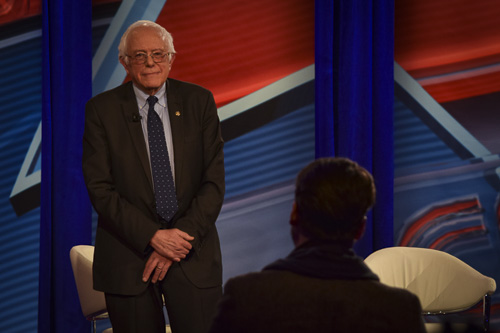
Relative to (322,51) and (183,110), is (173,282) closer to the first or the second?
(183,110)

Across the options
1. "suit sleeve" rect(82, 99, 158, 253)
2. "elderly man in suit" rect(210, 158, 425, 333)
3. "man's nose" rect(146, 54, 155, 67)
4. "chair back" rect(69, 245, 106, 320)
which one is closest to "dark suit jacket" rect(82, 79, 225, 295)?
"suit sleeve" rect(82, 99, 158, 253)

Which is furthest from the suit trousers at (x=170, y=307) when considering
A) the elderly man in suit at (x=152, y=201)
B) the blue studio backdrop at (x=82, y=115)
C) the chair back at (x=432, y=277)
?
the blue studio backdrop at (x=82, y=115)

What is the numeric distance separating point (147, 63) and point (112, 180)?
47 centimetres

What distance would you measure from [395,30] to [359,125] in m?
0.65

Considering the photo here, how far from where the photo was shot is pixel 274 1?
12.7ft

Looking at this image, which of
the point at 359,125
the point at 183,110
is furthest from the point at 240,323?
the point at 359,125

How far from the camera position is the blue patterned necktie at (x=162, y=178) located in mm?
2408

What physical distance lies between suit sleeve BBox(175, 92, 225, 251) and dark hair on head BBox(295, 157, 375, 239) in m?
1.00

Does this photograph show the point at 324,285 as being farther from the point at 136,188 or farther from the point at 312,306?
the point at 136,188

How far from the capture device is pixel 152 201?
2410mm

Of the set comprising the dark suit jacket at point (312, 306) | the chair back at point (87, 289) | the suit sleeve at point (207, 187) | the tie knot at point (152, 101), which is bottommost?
the dark suit jacket at point (312, 306)

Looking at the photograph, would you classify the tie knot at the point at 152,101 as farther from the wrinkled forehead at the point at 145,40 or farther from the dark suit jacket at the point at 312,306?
the dark suit jacket at the point at 312,306

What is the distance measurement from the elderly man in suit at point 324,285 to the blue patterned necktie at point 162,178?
1059 mm

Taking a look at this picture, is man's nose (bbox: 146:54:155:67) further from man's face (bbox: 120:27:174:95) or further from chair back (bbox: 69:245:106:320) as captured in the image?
chair back (bbox: 69:245:106:320)
